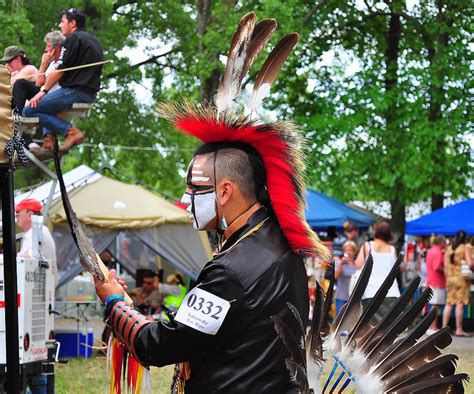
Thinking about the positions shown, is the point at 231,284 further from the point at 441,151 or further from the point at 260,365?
the point at 441,151

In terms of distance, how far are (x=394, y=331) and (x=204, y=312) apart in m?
0.84

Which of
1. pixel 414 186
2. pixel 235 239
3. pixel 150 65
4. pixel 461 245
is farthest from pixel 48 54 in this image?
pixel 150 65

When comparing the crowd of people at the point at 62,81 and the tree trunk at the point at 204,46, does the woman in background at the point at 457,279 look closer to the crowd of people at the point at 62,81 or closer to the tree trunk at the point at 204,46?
the crowd of people at the point at 62,81

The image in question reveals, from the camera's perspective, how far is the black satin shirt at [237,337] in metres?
3.34

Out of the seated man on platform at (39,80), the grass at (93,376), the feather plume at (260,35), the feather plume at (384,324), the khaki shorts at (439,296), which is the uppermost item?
the seated man on platform at (39,80)

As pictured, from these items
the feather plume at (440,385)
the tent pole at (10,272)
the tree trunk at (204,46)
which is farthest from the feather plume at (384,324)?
the tree trunk at (204,46)

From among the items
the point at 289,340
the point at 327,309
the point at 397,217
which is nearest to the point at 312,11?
the point at 397,217

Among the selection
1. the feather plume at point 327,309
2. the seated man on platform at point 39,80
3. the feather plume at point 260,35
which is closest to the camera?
the feather plume at point 327,309

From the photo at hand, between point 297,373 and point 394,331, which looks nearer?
point 297,373

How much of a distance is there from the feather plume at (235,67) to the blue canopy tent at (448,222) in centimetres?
1363

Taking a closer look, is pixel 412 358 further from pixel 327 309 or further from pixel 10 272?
pixel 10 272

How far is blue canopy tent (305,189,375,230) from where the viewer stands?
744 inches

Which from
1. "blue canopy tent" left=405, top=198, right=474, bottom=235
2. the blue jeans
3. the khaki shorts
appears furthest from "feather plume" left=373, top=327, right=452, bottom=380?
"blue canopy tent" left=405, top=198, right=474, bottom=235

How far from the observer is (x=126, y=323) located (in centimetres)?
351
